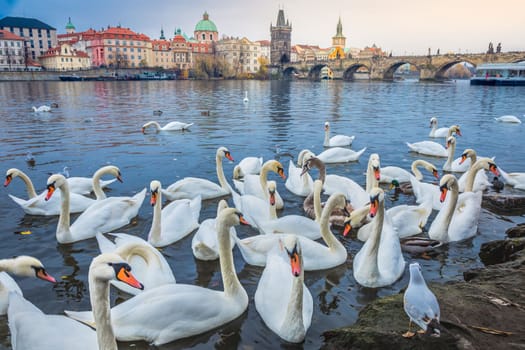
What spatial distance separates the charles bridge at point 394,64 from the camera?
77.1 metres

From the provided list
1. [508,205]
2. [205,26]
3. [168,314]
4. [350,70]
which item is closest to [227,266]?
[168,314]

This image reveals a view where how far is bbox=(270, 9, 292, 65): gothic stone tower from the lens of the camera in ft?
509

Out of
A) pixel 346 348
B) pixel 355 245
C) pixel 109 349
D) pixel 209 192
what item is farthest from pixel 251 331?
pixel 209 192

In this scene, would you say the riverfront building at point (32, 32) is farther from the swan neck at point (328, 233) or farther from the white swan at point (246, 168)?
the swan neck at point (328, 233)

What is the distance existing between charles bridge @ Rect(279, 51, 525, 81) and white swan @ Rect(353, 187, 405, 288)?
8284 cm

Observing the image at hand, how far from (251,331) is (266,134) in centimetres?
1378

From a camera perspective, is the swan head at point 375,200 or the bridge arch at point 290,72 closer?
the swan head at point 375,200

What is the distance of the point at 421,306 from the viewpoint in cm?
329

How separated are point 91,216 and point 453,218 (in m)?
6.11

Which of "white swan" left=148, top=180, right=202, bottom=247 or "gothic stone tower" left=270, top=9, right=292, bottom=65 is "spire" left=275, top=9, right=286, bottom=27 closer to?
"gothic stone tower" left=270, top=9, right=292, bottom=65

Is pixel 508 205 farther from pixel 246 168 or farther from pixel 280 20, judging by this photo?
pixel 280 20

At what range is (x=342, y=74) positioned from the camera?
11000cm

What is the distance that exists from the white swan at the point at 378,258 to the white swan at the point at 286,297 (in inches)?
40.3

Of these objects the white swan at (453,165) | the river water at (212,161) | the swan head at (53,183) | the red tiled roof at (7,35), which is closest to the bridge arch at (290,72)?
the red tiled roof at (7,35)
